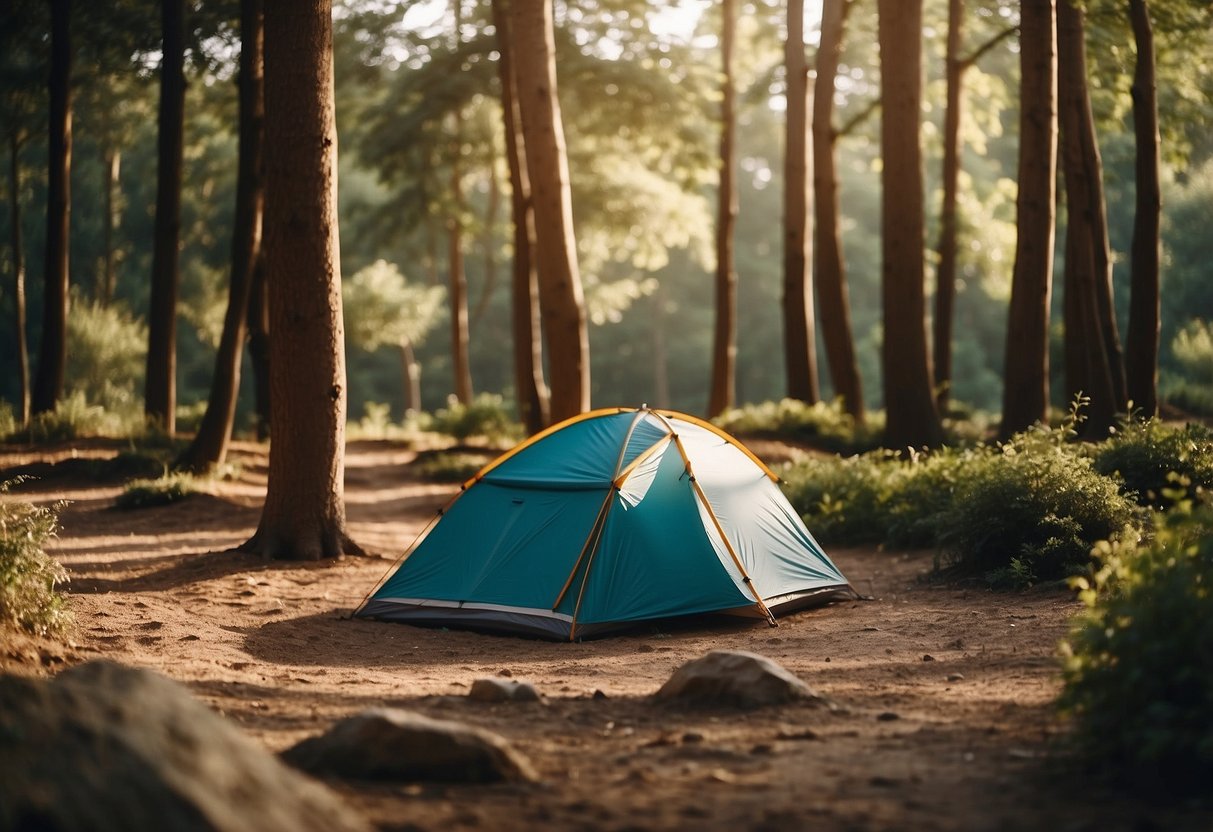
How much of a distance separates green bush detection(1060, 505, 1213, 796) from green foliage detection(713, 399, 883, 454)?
44.6ft

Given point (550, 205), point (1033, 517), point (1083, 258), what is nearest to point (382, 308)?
point (550, 205)

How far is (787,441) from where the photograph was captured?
18.8 meters

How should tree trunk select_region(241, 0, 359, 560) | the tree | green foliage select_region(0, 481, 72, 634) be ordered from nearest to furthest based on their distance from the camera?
green foliage select_region(0, 481, 72, 634), tree trunk select_region(241, 0, 359, 560), the tree

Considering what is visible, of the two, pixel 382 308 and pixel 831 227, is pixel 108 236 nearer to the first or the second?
pixel 382 308

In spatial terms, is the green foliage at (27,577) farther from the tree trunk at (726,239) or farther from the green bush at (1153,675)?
the tree trunk at (726,239)

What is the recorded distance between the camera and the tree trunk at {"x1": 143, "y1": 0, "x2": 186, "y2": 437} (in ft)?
54.1

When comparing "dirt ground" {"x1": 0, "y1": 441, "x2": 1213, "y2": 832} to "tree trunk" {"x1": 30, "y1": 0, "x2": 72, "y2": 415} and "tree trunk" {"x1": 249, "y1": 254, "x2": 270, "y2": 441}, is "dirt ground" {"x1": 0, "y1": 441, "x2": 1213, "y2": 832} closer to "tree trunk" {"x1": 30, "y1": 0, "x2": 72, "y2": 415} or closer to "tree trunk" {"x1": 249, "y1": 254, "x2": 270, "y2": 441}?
"tree trunk" {"x1": 249, "y1": 254, "x2": 270, "y2": 441}

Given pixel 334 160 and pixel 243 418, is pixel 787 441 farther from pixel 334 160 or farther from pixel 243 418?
pixel 243 418

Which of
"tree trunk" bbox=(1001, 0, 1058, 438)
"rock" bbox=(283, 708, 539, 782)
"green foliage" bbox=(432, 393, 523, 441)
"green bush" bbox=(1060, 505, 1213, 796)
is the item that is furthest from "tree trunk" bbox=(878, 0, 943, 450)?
"rock" bbox=(283, 708, 539, 782)

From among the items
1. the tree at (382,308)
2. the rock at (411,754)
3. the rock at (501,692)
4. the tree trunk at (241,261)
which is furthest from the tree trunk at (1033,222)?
the tree at (382,308)

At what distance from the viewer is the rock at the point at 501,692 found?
572 centimetres

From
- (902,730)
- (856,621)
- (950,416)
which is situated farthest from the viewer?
(950,416)

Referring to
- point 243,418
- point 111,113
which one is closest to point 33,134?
point 111,113

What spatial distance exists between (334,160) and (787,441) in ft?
33.6
